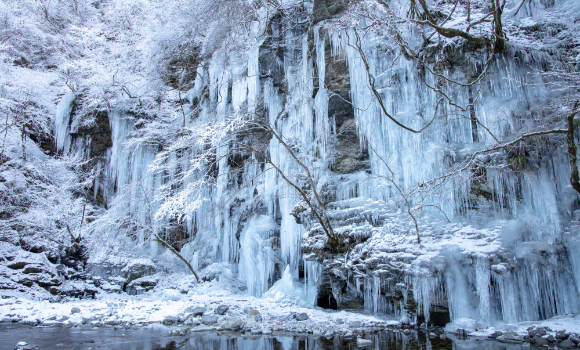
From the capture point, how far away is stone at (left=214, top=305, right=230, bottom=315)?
25.0 ft

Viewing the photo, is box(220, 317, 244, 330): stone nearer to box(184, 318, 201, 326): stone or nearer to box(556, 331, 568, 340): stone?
box(184, 318, 201, 326): stone

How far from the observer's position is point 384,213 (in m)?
Answer: 7.65

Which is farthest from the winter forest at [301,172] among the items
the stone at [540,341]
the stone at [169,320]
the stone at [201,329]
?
the stone at [169,320]

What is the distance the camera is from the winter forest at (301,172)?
613cm

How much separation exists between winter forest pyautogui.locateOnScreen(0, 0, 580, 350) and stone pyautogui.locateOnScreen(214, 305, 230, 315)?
0.03m

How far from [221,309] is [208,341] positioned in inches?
90.6

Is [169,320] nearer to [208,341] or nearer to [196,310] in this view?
[196,310]

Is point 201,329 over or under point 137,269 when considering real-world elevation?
under

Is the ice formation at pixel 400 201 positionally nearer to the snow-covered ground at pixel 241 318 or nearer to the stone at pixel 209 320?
the snow-covered ground at pixel 241 318

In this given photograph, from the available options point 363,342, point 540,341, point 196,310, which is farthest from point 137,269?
point 540,341

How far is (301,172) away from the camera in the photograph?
9828mm

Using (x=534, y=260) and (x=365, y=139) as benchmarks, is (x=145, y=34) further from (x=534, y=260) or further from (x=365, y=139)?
(x=534, y=260)

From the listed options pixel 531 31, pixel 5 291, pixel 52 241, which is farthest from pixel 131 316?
pixel 531 31

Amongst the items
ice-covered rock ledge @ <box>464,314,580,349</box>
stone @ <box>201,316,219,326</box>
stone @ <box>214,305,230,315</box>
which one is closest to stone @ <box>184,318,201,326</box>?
stone @ <box>201,316,219,326</box>
